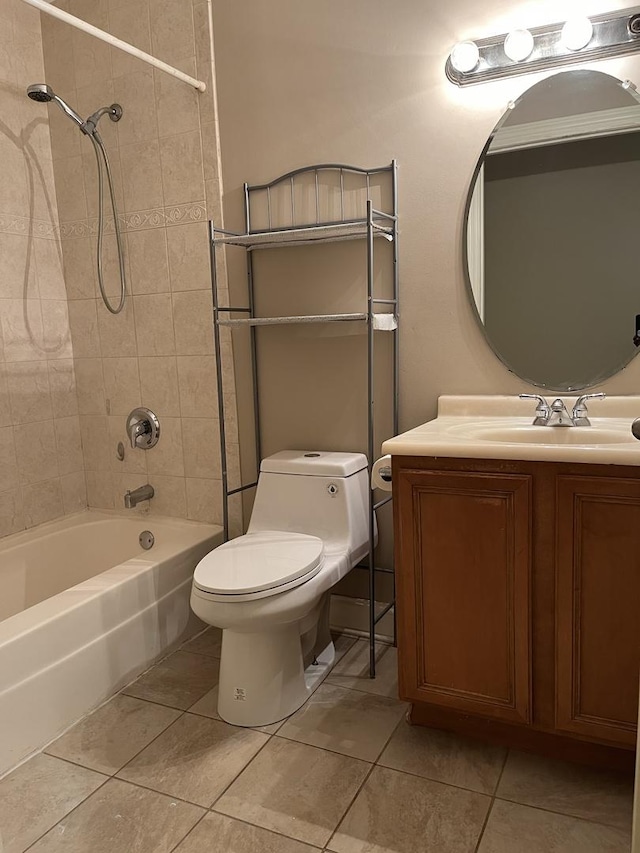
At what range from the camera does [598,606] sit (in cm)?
155

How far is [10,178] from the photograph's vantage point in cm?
262

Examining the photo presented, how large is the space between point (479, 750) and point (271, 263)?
1731mm

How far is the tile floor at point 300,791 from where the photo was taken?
58.9 inches

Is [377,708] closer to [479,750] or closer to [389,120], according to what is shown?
[479,750]

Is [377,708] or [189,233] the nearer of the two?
[377,708]

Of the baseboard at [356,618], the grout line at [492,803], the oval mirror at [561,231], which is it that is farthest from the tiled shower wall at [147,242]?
the grout line at [492,803]

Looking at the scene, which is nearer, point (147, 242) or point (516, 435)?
point (516, 435)

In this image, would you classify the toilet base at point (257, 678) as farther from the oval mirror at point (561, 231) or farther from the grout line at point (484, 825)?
the oval mirror at point (561, 231)

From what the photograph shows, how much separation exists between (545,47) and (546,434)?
44.2 inches

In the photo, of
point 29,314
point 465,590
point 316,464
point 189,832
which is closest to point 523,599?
point 465,590

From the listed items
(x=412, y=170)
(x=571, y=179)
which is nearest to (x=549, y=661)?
(x=571, y=179)

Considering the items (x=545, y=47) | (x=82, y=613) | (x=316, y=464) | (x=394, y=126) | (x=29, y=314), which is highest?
(x=545, y=47)

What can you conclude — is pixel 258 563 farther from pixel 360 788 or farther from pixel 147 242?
pixel 147 242

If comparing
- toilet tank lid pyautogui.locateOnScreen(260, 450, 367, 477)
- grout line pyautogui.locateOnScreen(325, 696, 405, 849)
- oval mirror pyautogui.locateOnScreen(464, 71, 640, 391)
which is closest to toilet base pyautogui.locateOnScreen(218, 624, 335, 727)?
grout line pyautogui.locateOnScreen(325, 696, 405, 849)
